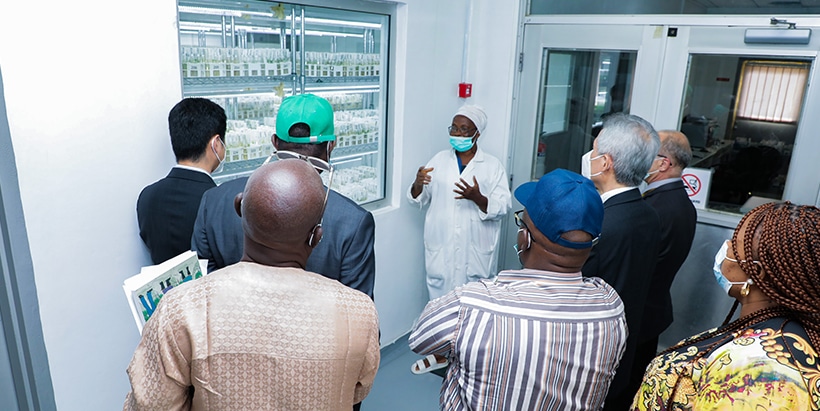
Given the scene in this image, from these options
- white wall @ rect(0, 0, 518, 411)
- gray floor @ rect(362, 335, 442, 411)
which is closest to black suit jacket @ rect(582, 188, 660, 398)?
gray floor @ rect(362, 335, 442, 411)

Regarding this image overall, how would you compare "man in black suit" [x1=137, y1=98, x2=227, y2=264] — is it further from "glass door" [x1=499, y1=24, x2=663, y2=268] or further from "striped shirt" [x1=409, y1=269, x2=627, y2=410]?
"glass door" [x1=499, y1=24, x2=663, y2=268]

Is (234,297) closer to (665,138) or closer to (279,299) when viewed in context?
(279,299)

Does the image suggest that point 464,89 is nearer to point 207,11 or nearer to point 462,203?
point 462,203

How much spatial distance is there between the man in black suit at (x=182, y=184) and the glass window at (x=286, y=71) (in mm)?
300

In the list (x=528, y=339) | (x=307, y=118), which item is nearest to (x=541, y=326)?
(x=528, y=339)

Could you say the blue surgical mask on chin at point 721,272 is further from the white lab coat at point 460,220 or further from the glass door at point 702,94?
the glass door at point 702,94

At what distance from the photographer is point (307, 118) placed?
1703mm

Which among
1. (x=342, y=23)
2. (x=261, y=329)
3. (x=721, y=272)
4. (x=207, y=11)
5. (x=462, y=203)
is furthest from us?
(x=462, y=203)

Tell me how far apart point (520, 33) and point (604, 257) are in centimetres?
230

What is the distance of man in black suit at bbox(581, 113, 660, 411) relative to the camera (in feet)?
6.34

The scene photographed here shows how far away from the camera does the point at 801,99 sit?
9.88 ft

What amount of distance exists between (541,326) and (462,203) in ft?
7.01

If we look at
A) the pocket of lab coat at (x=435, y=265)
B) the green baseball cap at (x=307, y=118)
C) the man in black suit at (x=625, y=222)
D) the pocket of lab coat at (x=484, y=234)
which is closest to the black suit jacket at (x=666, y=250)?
the man in black suit at (x=625, y=222)

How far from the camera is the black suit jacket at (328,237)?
162 cm
